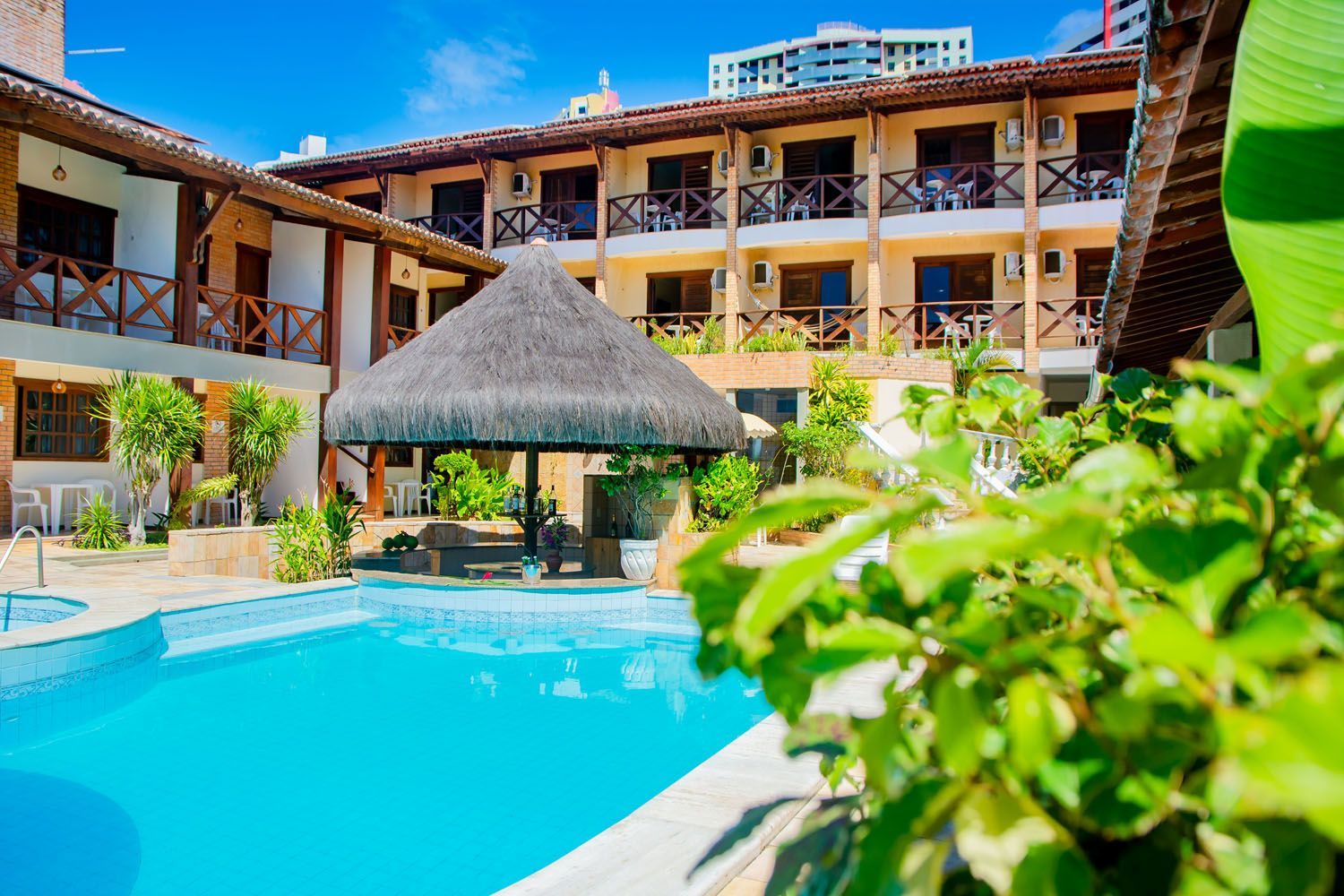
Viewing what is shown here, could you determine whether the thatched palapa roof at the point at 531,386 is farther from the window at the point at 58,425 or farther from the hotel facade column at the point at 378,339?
the window at the point at 58,425

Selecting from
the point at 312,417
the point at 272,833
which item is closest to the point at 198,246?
the point at 312,417

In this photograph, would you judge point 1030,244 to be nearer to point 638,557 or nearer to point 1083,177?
point 1083,177

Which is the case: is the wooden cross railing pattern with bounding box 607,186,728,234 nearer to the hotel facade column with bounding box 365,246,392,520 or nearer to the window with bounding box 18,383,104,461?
the hotel facade column with bounding box 365,246,392,520

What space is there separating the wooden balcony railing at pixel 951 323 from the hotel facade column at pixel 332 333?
30.8 ft

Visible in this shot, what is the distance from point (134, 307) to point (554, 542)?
7585 mm

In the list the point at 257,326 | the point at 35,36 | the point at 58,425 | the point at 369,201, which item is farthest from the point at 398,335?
the point at 35,36

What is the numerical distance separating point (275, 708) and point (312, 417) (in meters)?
9.51

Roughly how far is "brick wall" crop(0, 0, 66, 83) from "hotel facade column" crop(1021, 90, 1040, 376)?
16.9 m

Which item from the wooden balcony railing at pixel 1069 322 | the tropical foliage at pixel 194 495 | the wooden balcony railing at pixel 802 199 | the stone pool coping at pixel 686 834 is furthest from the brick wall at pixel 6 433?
the wooden balcony railing at pixel 1069 322

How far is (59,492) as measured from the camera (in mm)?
11594

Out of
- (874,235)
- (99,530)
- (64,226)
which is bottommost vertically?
(99,530)

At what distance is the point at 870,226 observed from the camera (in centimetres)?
1681

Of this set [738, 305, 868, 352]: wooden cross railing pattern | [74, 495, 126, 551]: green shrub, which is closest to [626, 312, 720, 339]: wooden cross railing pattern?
[738, 305, 868, 352]: wooden cross railing pattern

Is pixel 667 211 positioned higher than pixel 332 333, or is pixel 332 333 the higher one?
pixel 667 211
